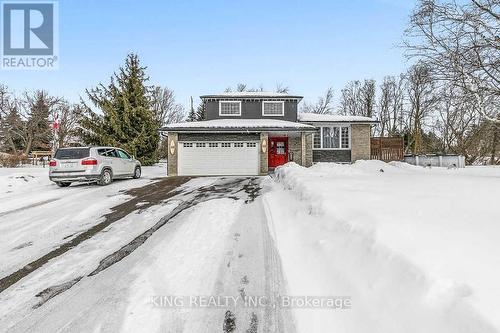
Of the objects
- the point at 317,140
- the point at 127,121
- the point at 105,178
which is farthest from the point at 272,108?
the point at 105,178

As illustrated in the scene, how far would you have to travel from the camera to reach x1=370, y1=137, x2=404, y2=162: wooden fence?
22984 millimetres

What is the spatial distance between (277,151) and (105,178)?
12067mm

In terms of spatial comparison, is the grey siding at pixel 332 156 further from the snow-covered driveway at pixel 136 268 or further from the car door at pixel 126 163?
the snow-covered driveway at pixel 136 268

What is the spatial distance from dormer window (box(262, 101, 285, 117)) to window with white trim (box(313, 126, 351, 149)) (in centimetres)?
309

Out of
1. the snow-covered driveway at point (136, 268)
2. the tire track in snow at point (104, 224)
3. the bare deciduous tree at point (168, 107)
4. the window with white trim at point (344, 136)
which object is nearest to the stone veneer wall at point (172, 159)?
the tire track in snow at point (104, 224)

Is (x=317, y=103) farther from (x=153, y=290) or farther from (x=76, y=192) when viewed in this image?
(x=153, y=290)

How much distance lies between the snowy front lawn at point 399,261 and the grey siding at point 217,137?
14.1 meters

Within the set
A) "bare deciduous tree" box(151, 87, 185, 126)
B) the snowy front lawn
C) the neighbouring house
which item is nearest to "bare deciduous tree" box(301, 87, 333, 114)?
"bare deciduous tree" box(151, 87, 185, 126)

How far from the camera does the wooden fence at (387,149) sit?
23.0 meters

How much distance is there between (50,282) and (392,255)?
3856 mm

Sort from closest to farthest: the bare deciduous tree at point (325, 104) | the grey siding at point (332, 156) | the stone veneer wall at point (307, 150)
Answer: the stone veneer wall at point (307, 150), the grey siding at point (332, 156), the bare deciduous tree at point (325, 104)

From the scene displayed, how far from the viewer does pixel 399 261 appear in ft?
9.25

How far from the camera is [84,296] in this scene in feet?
11.2

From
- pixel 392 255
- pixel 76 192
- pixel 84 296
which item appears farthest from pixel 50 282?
pixel 76 192
